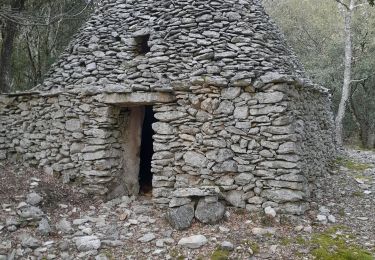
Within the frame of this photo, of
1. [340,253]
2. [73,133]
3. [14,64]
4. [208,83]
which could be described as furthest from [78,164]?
[14,64]

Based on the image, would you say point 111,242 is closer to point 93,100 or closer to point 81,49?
point 93,100

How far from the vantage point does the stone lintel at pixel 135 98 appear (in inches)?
251

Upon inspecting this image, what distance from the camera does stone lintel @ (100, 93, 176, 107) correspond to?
6.36 meters

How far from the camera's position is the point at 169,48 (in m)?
6.94

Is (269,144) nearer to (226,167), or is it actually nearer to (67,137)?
(226,167)

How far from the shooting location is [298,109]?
6285 mm

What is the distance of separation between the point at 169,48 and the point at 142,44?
36.2 inches

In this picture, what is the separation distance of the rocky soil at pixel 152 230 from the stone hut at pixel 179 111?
0.37 meters

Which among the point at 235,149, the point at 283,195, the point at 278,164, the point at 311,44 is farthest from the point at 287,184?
the point at 311,44

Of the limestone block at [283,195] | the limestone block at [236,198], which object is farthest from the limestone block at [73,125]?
the limestone block at [283,195]

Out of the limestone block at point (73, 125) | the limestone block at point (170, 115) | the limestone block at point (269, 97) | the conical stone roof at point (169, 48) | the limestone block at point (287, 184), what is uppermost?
the conical stone roof at point (169, 48)

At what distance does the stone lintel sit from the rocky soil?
1874 millimetres

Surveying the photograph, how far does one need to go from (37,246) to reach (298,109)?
4.71m

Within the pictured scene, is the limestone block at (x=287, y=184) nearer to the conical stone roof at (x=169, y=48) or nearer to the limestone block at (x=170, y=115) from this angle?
the conical stone roof at (x=169, y=48)
